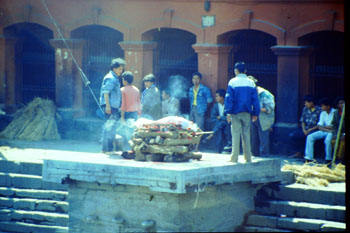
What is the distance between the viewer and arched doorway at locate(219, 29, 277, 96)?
675 inches

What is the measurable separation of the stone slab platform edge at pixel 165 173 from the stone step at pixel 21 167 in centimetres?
203

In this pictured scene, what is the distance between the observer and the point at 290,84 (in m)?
16.2

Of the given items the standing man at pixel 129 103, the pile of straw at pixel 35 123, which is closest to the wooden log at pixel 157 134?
the standing man at pixel 129 103

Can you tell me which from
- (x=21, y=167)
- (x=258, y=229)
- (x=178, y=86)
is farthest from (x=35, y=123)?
(x=258, y=229)

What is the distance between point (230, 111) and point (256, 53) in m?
5.93

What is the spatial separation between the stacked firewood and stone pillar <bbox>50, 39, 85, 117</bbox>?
7017 mm

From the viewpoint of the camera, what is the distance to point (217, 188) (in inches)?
458

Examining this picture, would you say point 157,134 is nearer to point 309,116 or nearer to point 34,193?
point 34,193

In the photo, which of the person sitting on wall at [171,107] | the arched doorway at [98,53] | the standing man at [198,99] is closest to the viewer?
the standing man at [198,99]

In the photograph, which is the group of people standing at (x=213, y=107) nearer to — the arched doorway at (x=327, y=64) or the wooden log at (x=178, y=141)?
the wooden log at (x=178, y=141)

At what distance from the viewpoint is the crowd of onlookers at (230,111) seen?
11688 millimetres

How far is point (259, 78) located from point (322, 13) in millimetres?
2343

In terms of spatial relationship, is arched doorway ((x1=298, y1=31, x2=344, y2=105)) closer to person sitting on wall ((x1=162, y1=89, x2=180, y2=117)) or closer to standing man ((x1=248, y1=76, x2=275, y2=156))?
standing man ((x1=248, y1=76, x2=275, y2=156))

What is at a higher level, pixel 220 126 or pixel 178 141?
pixel 220 126
